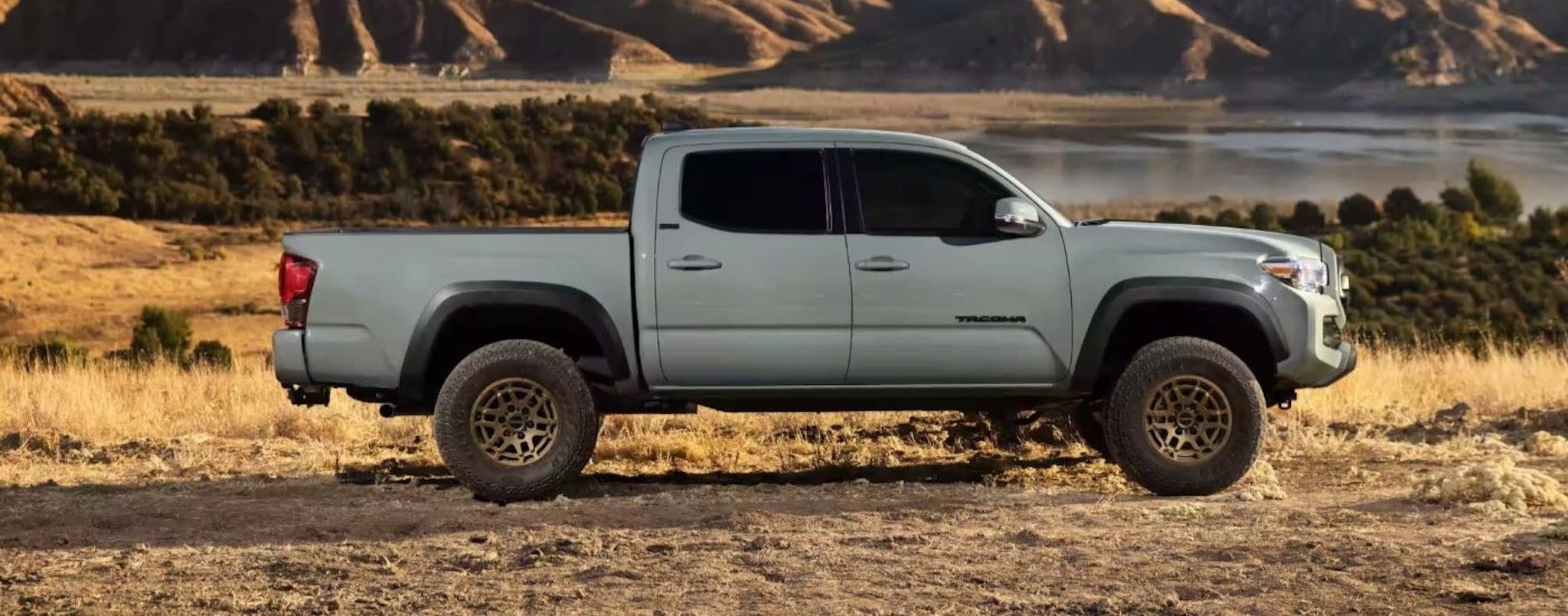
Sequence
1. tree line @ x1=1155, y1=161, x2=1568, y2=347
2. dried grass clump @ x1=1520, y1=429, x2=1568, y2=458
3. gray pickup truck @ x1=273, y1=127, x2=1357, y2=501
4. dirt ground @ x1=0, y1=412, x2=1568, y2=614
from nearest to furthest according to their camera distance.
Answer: dirt ground @ x1=0, y1=412, x2=1568, y2=614 < gray pickup truck @ x1=273, y1=127, x2=1357, y2=501 < dried grass clump @ x1=1520, y1=429, x2=1568, y2=458 < tree line @ x1=1155, y1=161, x2=1568, y2=347

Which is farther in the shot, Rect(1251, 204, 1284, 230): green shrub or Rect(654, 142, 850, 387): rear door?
Rect(1251, 204, 1284, 230): green shrub

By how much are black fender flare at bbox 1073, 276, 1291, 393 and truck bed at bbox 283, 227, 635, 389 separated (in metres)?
2.23

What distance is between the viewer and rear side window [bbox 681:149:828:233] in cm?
886

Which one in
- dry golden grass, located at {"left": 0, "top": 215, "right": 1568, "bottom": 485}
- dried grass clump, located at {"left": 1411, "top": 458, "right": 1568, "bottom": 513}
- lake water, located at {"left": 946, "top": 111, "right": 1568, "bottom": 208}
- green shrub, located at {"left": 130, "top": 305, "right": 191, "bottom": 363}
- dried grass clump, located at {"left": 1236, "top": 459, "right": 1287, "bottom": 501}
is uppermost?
dried grass clump, located at {"left": 1411, "top": 458, "right": 1568, "bottom": 513}

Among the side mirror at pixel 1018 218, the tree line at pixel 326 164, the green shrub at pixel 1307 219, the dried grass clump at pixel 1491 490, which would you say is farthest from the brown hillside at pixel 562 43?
the dried grass clump at pixel 1491 490

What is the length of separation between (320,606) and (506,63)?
152m

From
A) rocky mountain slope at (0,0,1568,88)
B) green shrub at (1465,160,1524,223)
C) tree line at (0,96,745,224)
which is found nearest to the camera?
tree line at (0,96,745,224)

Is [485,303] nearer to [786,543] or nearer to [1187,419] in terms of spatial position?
[786,543]

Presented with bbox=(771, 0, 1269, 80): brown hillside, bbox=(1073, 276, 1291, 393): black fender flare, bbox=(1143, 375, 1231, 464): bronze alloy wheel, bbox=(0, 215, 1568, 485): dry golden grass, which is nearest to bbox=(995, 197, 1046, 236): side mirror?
bbox=(1073, 276, 1291, 393): black fender flare

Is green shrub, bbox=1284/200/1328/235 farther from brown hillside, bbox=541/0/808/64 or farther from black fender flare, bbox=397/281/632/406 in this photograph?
brown hillside, bbox=541/0/808/64

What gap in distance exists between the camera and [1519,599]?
6.79 m

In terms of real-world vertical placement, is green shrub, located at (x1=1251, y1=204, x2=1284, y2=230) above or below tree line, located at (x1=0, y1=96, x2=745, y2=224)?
below

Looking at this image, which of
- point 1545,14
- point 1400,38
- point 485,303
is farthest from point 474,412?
point 1545,14

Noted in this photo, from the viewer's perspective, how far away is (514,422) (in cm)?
901
